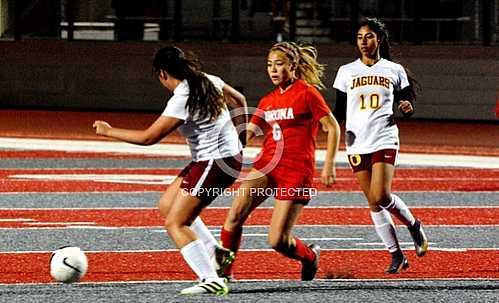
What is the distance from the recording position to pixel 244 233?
14062mm

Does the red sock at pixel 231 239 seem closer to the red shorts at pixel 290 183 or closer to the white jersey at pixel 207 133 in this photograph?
the red shorts at pixel 290 183

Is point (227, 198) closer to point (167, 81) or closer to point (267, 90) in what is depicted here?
point (167, 81)

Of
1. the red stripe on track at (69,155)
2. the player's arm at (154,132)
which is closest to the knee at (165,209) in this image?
the player's arm at (154,132)

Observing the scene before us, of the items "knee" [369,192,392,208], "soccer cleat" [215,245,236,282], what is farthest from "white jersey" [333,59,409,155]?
→ "soccer cleat" [215,245,236,282]

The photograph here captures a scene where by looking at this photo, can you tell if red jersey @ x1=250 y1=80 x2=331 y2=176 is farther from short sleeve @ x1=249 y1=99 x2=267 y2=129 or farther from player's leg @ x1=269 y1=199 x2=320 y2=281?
player's leg @ x1=269 y1=199 x2=320 y2=281

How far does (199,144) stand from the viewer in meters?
10.1

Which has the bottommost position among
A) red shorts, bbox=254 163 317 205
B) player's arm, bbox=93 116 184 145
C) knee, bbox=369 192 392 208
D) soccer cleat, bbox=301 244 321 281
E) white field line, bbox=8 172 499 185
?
white field line, bbox=8 172 499 185

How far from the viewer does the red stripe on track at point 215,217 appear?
1485 cm

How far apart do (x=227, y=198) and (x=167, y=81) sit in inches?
290

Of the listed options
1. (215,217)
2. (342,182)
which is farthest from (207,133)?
(342,182)

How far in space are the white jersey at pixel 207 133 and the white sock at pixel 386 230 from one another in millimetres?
1861

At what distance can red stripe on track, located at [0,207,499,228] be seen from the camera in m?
14.9

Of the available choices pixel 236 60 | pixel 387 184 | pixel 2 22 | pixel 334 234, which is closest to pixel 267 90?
pixel 236 60

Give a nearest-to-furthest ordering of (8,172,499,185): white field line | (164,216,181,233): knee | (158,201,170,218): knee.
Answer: (164,216,181,233): knee < (158,201,170,218): knee < (8,172,499,185): white field line
